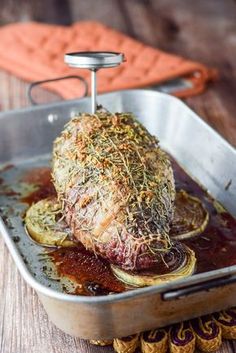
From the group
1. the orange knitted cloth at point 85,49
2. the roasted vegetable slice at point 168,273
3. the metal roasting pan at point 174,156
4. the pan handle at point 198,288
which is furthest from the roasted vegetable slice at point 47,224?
the orange knitted cloth at point 85,49

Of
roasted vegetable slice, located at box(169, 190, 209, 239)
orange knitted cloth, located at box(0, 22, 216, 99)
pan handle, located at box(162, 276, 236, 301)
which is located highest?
pan handle, located at box(162, 276, 236, 301)

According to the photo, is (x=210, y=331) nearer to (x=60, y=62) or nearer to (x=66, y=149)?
(x=66, y=149)

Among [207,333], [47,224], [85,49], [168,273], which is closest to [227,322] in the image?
[207,333]

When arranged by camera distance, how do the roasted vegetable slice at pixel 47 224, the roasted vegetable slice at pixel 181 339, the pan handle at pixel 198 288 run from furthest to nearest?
1. the roasted vegetable slice at pixel 47 224
2. the roasted vegetable slice at pixel 181 339
3. the pan handle at pixel 198 288

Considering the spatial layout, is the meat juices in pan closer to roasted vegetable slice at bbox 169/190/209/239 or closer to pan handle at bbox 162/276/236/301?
Result: roasted vegetable slice at bbox 169/190/209/239

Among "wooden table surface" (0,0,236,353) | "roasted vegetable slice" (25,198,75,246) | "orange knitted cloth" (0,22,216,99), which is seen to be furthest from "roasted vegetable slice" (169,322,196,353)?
"orange knitted cloth" (0,22,216,99)

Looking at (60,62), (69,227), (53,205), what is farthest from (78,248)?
(60,62)

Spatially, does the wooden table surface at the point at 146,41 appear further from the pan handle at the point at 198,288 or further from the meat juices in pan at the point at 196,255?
the pan handle at the point at 198,288
